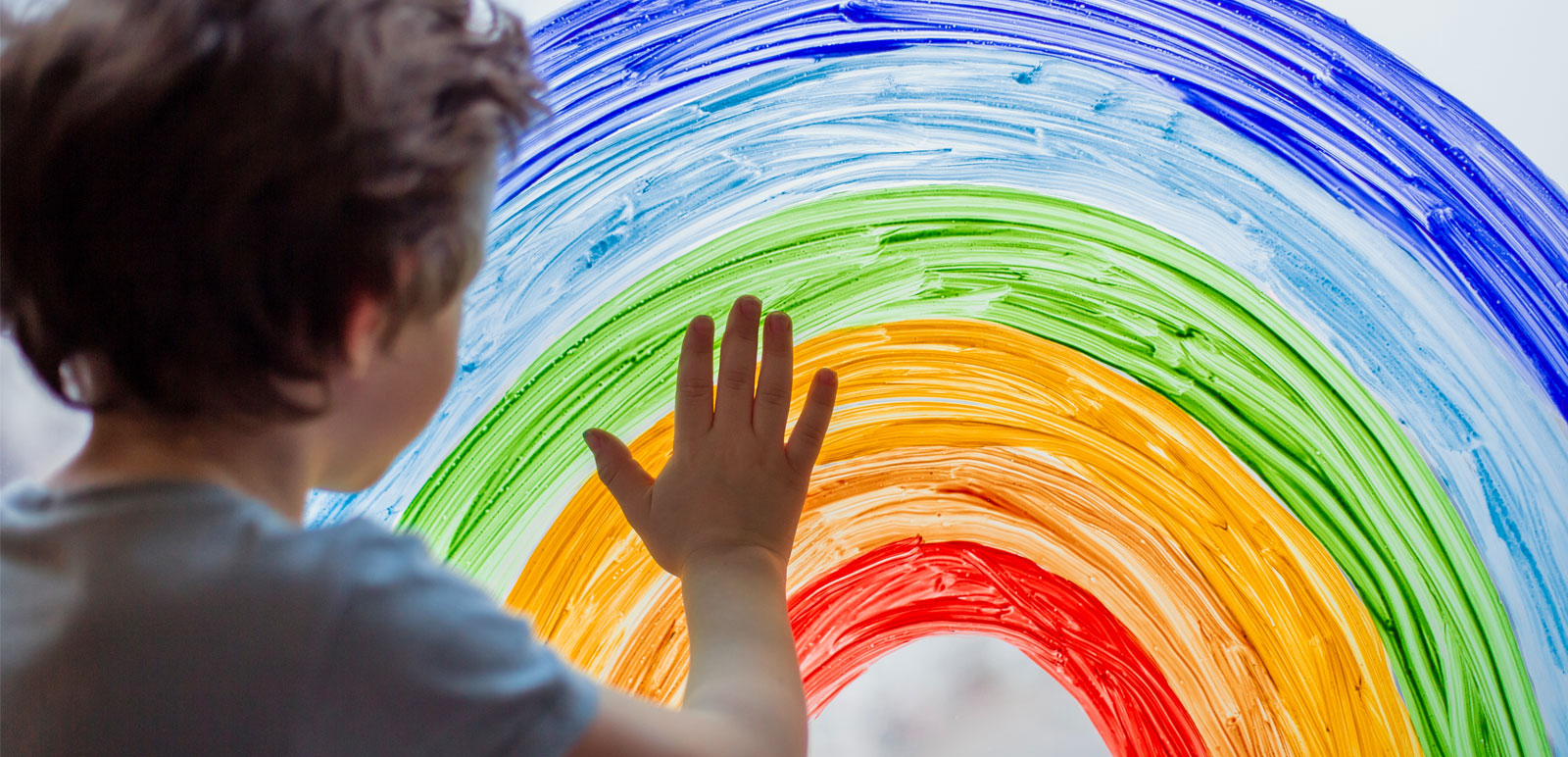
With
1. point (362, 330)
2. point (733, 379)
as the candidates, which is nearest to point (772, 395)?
point (733, 379)

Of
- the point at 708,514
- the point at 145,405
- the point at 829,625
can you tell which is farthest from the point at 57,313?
the point at 829,625

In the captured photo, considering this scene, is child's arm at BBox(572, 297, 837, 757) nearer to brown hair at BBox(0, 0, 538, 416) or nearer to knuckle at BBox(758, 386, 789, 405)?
knuckle at BBox(758, 386, 789, 405)

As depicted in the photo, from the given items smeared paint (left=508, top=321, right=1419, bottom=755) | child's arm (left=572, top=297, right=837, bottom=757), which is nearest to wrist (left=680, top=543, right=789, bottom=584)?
child's arm (left=572, top=297, right=837, bottom=757)

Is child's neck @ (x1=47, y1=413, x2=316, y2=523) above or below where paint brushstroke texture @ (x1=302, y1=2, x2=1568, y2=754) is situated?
below

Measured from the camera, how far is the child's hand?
1.77 ft

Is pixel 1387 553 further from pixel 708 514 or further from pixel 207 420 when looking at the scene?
pixel 207 420

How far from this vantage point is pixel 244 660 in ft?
1.15

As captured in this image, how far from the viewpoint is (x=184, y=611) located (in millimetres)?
352

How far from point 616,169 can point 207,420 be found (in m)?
0.31

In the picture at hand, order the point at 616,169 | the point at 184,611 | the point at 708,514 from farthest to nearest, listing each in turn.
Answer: the point at 616,169 < the point at 708,514 < the point at 184,611

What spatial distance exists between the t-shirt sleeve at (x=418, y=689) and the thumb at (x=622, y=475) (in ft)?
0.70

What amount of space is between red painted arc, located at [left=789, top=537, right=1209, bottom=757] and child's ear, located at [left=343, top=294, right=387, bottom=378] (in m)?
0.36

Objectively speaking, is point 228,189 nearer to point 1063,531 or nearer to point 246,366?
point 246,366

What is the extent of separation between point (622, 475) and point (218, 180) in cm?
28
